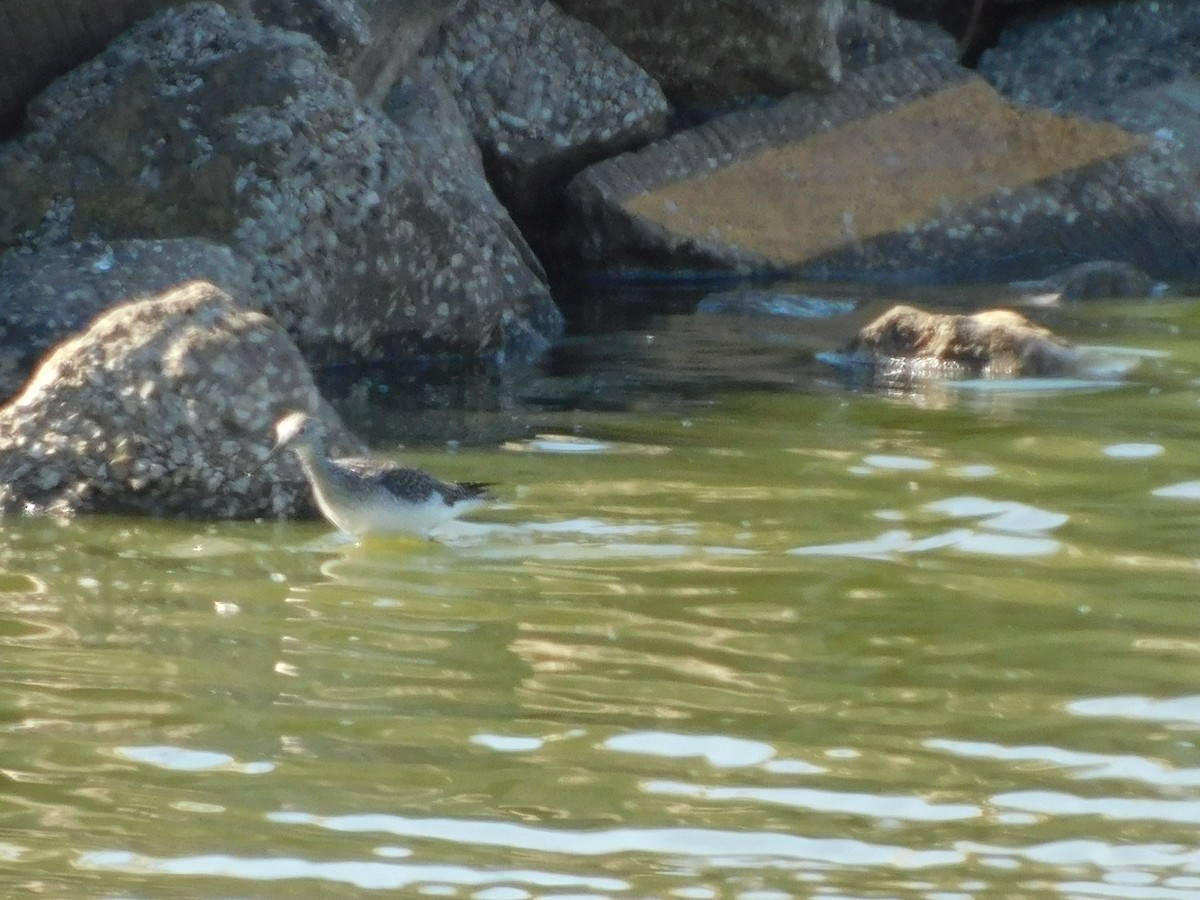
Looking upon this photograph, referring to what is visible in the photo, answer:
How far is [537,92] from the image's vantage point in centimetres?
1358

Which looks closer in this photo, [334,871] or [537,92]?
[334,871]

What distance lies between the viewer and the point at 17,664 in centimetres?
532

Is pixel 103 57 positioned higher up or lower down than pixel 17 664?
higher up

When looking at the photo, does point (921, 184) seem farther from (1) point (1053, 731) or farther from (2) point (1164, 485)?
(1) point (1053, 731)

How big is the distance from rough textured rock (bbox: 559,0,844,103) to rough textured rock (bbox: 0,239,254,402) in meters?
5.42

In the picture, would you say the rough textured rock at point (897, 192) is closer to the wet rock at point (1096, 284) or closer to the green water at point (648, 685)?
the wet rock at point (1096, 284)

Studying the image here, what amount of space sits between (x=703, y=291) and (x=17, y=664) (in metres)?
8.47

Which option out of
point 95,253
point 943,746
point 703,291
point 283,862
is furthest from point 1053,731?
point 703,291

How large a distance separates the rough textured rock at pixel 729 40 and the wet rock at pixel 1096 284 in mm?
2464

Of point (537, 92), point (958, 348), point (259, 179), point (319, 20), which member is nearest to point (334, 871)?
point (259, 179)

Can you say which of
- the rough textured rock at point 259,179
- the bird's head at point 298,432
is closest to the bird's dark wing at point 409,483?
the bird's head at point 298,432

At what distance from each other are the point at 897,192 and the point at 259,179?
5416 millimetres

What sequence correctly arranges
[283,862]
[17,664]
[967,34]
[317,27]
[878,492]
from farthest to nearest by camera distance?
[967,34], [317,27], [878,492], [17,664], [283,862]

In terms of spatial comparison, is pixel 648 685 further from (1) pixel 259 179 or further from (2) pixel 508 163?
(2) pixel 508 163
